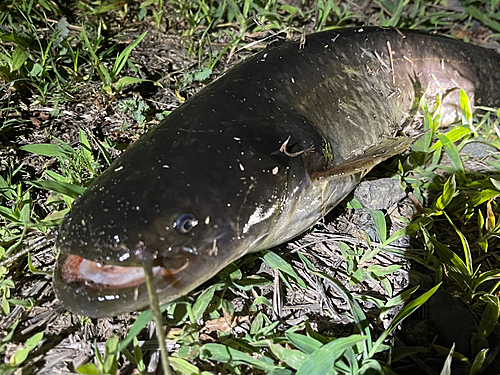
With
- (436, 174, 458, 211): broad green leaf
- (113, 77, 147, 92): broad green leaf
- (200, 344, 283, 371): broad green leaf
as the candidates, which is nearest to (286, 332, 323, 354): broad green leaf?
(200, 344, 283, 371): broad green leaf

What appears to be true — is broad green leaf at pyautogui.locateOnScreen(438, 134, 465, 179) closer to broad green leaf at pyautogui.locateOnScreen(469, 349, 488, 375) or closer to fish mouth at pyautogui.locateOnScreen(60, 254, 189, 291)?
broad green leaf at pyautogui.locateOnScreen(469, 349, 488, 375)

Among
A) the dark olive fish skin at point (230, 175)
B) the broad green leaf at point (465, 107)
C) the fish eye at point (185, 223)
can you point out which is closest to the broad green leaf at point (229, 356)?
the dark olive fish skin at point (230, 175)

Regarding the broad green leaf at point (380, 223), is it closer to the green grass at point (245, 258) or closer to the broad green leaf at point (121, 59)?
the green grass at point (245, 258)

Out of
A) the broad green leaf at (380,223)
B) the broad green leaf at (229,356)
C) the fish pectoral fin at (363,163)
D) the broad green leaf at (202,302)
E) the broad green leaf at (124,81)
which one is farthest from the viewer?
the broad green leaf at (124,81)

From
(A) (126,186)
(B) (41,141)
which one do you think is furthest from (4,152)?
(A) (126,186)

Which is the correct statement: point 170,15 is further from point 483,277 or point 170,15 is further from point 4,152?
point 483,277
